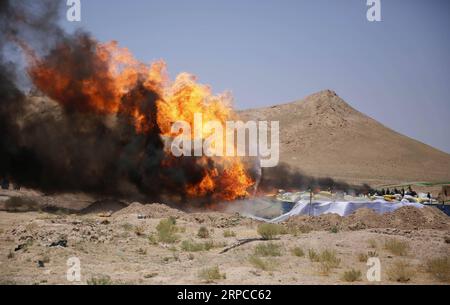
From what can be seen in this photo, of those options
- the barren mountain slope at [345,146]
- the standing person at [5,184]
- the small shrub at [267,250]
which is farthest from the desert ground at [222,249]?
the barren mountain slope at [345,146]

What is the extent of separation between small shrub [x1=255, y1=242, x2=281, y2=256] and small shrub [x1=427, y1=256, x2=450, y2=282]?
5186mm

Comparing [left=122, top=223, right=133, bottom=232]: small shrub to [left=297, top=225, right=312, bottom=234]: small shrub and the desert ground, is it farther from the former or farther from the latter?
[left=297, top=225, right=312, bottom=234]: small shrub

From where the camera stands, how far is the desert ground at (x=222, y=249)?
14844mm

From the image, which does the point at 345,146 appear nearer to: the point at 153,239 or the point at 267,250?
the point at 153,239

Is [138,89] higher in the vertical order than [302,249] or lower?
higher

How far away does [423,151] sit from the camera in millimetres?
104188

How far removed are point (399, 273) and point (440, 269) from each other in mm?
1619

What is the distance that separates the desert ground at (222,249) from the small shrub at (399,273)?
32 mm

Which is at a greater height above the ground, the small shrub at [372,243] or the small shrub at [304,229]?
the small shrub at [372,243]

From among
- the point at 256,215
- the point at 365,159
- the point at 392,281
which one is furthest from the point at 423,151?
the point at 392,281

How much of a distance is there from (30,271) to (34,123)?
23208mm

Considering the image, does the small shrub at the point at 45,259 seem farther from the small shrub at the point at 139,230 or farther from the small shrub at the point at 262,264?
the small shrub at the point at 262,264
